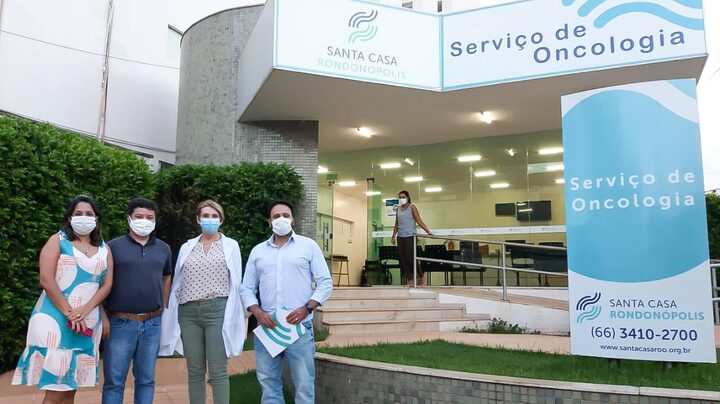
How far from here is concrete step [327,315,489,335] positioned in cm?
686

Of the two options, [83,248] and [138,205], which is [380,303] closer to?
[138,205]

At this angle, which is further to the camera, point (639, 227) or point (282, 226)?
point (639, 227)

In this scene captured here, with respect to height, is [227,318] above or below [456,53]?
below

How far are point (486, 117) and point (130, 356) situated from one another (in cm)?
744

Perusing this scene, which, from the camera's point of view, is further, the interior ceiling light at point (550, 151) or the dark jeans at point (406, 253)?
the interior ceiling light at point (550, 151)

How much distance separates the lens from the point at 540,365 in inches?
166

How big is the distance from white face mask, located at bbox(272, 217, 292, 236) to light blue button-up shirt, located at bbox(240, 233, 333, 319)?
83 mm

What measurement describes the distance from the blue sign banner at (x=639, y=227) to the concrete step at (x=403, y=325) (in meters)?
3.38

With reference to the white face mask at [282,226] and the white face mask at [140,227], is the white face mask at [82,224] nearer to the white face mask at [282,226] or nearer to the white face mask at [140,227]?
the white face mask at [140,227]

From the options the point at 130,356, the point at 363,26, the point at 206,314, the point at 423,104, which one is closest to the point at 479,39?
the point at 423,104

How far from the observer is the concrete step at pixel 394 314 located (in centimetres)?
711

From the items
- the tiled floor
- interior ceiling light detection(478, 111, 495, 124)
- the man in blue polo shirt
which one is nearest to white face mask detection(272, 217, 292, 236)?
the man in blue polo shirt

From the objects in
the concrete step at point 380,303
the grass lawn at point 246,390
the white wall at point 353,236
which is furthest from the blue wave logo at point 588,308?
the white wall at point 353,236

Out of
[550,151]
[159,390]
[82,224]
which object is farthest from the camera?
[550,151]
